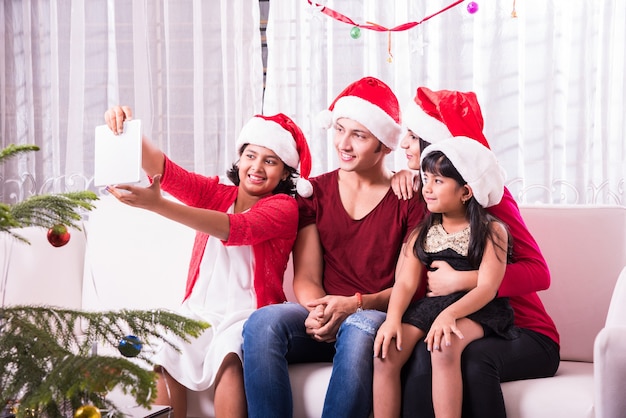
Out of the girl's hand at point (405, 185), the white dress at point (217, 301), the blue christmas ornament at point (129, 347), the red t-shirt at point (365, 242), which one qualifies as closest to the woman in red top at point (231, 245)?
the white dress at point (217, 301)

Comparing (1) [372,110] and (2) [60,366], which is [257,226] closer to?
(1) [372,110]

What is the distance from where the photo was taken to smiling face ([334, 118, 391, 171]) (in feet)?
6.88

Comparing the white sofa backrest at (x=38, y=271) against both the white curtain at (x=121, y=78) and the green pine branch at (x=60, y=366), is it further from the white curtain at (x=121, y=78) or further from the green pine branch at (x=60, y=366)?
the green pine branch at (x=60, y=366)

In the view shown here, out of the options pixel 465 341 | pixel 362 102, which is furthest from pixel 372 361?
pixel 362 102

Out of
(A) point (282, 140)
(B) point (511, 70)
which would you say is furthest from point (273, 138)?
(B) point (511, 70)

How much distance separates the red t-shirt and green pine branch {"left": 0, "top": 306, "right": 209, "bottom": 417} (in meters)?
1.03

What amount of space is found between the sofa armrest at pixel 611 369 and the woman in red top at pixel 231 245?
0.79 metres

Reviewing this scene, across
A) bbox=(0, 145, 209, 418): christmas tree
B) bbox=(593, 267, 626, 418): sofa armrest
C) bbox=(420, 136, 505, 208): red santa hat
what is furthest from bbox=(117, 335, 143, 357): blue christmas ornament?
bbox=(420, 136, 505, 208): red santa hat

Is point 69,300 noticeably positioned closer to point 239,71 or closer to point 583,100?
point 239,71

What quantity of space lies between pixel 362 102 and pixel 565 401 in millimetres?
914

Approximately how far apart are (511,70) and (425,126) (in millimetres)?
840

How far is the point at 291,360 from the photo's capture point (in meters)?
1.92

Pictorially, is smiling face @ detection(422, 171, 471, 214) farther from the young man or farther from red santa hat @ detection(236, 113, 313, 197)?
red santa hat @ detection(236, 113, 313, 197)

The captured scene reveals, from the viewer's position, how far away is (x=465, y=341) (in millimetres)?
1759
